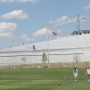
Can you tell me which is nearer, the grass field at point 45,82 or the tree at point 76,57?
the grass field at point 45,82

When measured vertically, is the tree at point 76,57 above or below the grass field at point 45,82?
above

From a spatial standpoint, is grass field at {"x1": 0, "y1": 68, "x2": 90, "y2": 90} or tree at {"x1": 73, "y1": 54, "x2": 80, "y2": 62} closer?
grass field at {"x1": 0, "y1": 68, "x2": 90, "y2": 90}

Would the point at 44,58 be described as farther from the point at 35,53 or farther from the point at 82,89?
the point at 82,89

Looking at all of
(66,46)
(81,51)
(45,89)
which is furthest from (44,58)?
(45,89)

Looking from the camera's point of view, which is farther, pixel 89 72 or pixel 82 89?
pixel 89 72

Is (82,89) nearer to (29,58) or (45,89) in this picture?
(45,89)

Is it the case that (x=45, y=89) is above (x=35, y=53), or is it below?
below

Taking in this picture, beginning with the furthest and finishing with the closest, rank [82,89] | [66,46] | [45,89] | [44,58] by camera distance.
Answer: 1. [66,46]
2. [44,58]
3. [45,89]
4. [82,89]

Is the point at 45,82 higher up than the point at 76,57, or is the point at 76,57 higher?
the point at 76,57

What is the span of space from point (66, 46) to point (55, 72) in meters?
83.0

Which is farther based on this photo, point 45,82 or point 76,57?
point 76,57

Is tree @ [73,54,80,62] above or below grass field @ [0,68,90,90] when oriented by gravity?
above

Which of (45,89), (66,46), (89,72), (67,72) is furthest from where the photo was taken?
(66,46)

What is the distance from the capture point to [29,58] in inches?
5423
